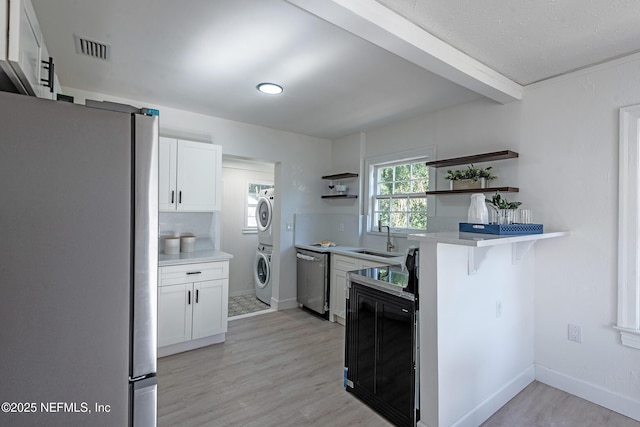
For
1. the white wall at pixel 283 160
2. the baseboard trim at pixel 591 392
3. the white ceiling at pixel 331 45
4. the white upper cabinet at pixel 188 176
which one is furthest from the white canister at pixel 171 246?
the baseboard trim at pixel 591 392

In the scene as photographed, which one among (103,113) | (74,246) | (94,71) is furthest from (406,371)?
(94,71)

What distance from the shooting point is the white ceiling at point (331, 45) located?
1654 mm

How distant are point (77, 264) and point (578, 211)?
301cm

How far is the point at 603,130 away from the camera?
7.30 ft

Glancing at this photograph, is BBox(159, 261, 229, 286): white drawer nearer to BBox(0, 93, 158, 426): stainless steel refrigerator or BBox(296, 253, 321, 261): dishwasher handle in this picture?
BBox(296, 253, 321, 261): dishwasher handle

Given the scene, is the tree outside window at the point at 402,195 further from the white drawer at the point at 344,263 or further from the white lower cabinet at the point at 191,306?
the white lower cabinet at the point at 191,306

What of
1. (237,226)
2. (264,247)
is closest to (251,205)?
(237,226)

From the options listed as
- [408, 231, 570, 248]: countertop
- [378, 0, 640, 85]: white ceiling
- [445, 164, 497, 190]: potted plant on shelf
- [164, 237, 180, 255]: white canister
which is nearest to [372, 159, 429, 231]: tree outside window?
[445, 164, 497, 190]: potted plant on shelf

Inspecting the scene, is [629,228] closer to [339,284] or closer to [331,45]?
[331,45]

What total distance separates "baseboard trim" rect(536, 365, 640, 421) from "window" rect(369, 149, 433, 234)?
168 centimetres

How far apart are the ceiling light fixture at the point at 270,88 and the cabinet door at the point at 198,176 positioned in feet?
3.24

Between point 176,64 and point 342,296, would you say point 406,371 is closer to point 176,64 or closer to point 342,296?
point 342,296

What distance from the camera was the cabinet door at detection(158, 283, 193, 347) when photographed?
2.88m

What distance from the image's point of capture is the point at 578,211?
7.68 feet
